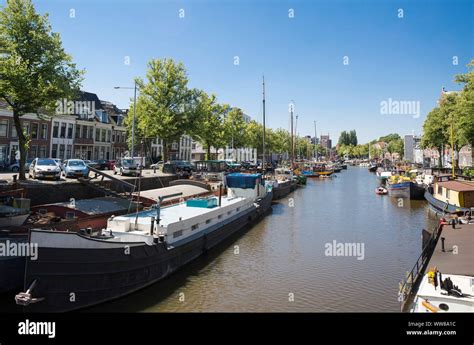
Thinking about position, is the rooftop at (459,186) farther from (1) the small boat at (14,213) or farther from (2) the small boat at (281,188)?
(1) the small boat at (14,213)

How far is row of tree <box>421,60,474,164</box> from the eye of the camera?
40.9 m

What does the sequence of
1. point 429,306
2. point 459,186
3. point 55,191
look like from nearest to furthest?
point 429,306 < point 55,191 < point 459,186

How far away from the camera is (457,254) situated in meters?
14.9

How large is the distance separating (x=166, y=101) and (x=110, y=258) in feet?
127

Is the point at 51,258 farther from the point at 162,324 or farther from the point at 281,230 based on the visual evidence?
the point at 281,230

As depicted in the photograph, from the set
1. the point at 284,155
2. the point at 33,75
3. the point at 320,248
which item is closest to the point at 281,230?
the point at 320,248

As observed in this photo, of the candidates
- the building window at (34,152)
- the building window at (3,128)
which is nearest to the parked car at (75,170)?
the building window at (3,128)

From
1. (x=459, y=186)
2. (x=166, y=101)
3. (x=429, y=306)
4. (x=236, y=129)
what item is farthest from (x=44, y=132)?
(x=429, y=306)

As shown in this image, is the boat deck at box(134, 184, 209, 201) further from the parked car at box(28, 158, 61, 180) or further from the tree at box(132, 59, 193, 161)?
the tree at box(132, 59, 193, 161)

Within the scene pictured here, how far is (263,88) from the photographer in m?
52.0

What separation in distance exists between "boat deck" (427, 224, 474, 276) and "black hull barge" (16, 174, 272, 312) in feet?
37.3

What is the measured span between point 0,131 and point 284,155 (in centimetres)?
13213

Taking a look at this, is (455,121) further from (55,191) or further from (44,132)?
(44,132)

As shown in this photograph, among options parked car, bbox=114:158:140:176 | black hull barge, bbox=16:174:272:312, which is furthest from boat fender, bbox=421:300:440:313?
parked car, bbox=114:158:140:176
